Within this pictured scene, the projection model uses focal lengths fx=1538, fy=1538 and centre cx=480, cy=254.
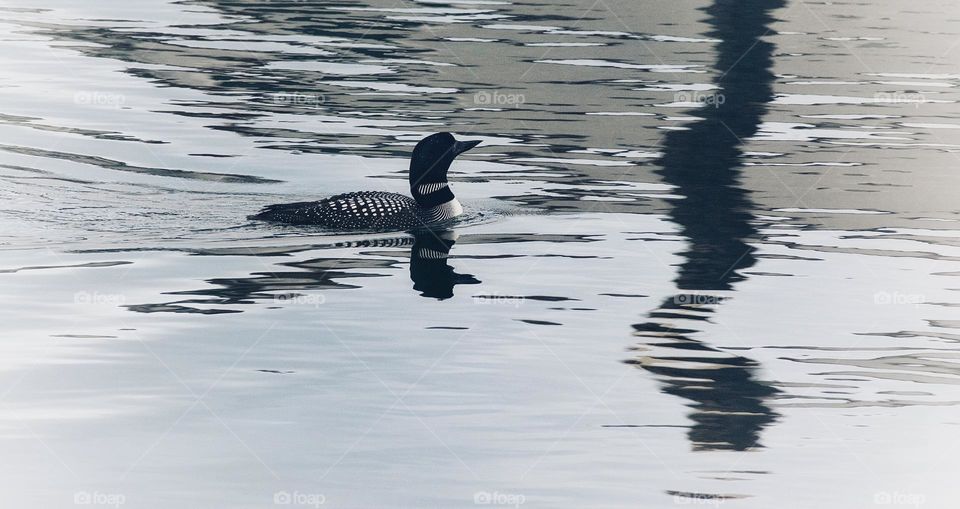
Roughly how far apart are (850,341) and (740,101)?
11.7 m

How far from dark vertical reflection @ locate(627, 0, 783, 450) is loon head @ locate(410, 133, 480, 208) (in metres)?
2.16

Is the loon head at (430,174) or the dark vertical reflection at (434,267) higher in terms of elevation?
the loon head at (430,174)

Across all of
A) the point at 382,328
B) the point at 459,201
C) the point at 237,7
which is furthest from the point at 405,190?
the point at 237,7

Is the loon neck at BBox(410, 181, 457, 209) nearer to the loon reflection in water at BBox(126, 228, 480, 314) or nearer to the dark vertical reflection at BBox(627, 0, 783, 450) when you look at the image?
the loon reflection in water at BBox(126, 228, 480, 314)

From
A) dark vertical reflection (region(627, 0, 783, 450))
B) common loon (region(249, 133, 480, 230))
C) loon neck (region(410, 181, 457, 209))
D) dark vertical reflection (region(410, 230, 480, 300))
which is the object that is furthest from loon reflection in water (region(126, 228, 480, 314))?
dark vertical reflection (region(627, 0, 783, 450))

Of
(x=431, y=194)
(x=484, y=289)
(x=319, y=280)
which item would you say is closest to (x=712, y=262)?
(x=484, y=289)

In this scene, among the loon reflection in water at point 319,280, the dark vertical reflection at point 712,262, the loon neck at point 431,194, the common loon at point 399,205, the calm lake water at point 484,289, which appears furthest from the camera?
the loon neck at point 431,194

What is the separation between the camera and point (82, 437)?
7.89 m

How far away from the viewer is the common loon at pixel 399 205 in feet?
43.1

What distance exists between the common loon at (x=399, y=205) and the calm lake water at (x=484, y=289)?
0.76 feet

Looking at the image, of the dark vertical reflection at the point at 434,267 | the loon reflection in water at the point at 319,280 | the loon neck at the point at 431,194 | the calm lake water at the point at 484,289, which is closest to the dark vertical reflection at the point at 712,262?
the calm lake water at the point at 484,289

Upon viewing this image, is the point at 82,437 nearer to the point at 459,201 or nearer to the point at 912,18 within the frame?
the point at 459,201

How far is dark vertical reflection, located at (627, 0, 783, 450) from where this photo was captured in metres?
8.70

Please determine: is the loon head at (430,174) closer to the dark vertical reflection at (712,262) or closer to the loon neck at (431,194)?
the loon neck at (431,194)
